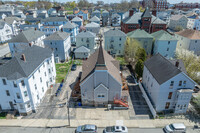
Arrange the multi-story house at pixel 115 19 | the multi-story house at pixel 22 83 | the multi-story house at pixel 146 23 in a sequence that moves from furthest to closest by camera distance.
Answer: the multi-story house at pixel 115 19 → the multi-story house at pixel 146 23 → the multi-story house at pixel 22 83

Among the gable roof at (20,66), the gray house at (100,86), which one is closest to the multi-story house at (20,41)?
the gable roof at (20,66)

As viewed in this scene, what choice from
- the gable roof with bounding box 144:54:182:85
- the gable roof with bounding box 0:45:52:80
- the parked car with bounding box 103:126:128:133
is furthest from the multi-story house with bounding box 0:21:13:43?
the parked car with bounding box 103:126:128:133

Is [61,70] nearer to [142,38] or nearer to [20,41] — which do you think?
[20,41]

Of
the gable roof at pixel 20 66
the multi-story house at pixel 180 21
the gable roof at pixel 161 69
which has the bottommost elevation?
the gable roof at pixel 161 69

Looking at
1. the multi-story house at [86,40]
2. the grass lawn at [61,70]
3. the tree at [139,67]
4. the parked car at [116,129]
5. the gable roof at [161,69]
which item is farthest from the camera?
the multi-story house at [86,40]

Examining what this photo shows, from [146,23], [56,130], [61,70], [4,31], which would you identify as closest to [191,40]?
[146,23]

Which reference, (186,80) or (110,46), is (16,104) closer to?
(186,80)

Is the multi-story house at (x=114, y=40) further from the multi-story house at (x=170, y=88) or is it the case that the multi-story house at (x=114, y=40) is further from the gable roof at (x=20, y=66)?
the gable roof at (x=20, y=66)
